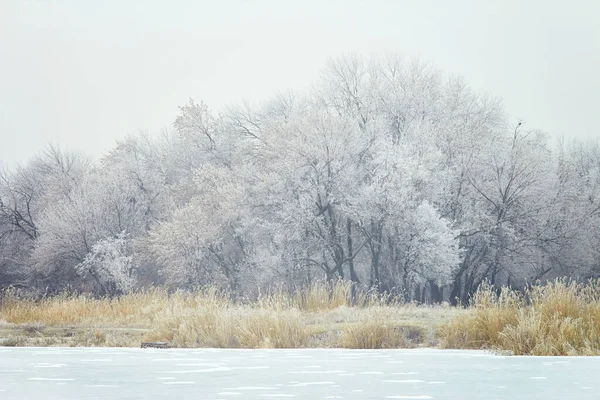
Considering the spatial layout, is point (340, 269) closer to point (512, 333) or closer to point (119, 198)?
point (119, 198)

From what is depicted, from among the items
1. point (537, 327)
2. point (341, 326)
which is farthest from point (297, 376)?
point (341, 326)

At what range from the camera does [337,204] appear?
4181 centimetres

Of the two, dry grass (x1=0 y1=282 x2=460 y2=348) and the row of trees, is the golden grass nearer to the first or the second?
dry grass (x1=0 y1=282 x2=460 y2=348)

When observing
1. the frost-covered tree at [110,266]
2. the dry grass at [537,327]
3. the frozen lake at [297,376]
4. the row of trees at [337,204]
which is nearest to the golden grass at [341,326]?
the dry grass at [537,327]

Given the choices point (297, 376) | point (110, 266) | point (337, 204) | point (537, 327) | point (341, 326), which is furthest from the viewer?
point (110, 266)

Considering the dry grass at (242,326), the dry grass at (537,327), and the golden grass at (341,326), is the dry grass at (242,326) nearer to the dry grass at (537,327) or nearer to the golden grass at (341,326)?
the golden grass at (341,326)

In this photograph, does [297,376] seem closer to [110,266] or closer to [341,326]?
[341,326]

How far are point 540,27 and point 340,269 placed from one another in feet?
243

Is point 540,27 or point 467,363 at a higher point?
point 540,27

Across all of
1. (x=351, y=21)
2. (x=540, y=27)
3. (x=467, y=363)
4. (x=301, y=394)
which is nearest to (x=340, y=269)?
(x=467, y=363)

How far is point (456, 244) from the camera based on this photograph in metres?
40.0

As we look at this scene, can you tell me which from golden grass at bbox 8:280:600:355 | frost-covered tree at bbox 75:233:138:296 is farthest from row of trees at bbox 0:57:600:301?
golden grass at bbox 8:280:600:355

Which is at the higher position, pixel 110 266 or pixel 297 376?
pixel 110 266

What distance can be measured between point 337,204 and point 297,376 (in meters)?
29.1
